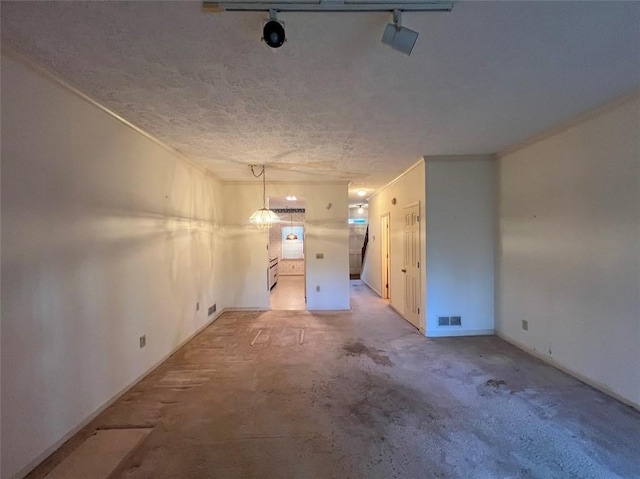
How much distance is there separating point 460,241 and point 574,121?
6.41 feet

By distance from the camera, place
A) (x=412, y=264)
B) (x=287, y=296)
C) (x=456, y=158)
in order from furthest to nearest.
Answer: (x=287, y=296) → (x=412, y=264) → (x=456, y=158)

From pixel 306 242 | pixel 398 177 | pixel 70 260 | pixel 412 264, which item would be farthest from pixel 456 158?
pixel 70 260

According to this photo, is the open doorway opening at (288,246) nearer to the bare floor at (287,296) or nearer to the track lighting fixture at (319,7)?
the bare floor at (287,296)

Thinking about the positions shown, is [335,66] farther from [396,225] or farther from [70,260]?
[396,225]

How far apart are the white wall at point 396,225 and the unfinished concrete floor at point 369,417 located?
151cm

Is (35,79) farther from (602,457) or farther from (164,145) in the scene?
(602,457)

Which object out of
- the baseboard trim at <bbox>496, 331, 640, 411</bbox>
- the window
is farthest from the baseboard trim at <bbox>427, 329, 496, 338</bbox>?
the window

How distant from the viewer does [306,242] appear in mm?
6020

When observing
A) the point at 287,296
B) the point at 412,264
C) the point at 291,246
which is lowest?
the point at 287,296

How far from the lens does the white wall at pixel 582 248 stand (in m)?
2.51

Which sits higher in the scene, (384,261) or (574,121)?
(574,121)

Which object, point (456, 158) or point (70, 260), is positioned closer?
point (70, 260)

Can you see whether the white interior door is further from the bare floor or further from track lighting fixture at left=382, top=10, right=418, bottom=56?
track lighting fixture at left=382, top=10, right=418, bottom=56

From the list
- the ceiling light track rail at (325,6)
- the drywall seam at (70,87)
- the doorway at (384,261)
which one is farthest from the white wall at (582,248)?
the drywall seam at (70,87)
